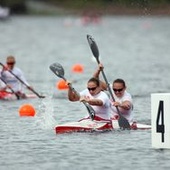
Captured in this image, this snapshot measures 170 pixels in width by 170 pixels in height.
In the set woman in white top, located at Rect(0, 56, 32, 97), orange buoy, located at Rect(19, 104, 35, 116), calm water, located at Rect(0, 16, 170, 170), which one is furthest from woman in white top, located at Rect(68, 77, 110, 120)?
woman in white top, located at Rect(0, 56, 32, 97)

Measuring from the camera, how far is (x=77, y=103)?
31.7 meters

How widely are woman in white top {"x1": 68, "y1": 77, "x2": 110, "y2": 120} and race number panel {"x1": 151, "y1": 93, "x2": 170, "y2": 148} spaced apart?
3.29 metres

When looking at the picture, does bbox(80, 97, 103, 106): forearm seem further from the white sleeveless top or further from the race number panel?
the race number panel

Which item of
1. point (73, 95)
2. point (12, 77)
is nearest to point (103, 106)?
point (73, 95)

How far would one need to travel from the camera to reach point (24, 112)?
28.3m

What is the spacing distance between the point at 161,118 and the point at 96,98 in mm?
3659

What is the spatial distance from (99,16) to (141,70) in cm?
6314

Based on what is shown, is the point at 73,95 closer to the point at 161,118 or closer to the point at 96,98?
the point at 96,98

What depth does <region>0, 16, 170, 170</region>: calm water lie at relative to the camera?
20.8m

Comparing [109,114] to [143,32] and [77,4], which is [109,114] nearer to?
[143,32]

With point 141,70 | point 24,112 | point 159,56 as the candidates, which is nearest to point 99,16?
point 159,56

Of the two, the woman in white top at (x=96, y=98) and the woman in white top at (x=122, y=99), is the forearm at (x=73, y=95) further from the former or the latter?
the woman in white top at (x=122, y=99)

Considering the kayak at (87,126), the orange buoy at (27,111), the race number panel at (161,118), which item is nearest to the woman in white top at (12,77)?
the orange buoy at (27,111)

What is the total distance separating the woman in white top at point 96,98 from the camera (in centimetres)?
2433
